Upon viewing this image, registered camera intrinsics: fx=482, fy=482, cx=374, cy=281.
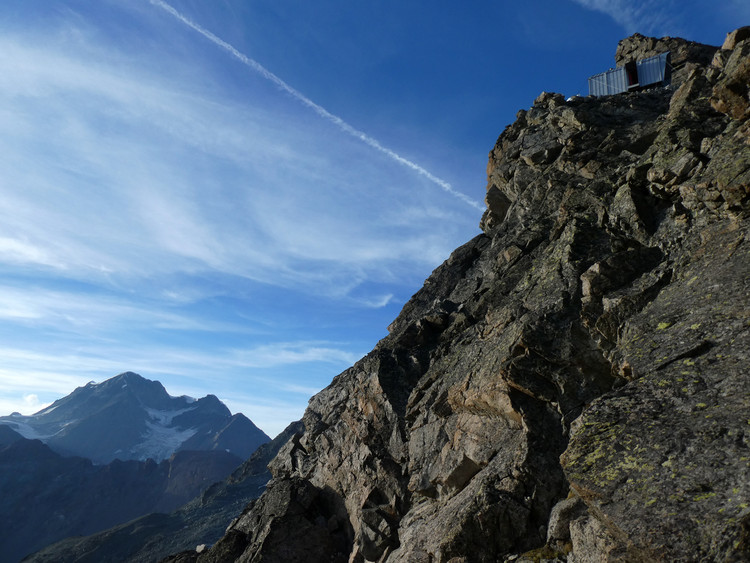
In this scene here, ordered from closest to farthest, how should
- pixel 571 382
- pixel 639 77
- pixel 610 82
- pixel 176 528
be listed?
1. pixel 571 382
2. pixel 639 77
3. pixel 610 82
4. pixel 176 528

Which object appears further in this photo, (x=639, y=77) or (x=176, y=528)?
(x=176, y=528)

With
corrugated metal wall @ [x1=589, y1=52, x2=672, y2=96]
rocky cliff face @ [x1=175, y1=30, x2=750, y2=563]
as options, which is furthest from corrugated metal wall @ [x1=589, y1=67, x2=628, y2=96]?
rocky cliff face @ [x1=175, y1=30, x2=750, y2=563]

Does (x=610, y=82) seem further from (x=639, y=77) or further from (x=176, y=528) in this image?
(x=176, y=528)

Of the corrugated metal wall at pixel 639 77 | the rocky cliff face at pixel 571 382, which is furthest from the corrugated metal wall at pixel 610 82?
the rocky cliff face at pixel 571 382

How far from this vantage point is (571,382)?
82.9 feet

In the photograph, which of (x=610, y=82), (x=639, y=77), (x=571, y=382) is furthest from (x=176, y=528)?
(x=639, y=77)

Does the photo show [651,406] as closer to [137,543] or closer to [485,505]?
[485,505]

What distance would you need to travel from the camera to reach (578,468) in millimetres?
17344

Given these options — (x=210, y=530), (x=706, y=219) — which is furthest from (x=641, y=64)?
(x=210, y=530)

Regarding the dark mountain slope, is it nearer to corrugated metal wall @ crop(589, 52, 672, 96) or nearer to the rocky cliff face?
the rocky cliff face

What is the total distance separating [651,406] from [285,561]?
29.1m

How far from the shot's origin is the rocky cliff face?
15875 mm

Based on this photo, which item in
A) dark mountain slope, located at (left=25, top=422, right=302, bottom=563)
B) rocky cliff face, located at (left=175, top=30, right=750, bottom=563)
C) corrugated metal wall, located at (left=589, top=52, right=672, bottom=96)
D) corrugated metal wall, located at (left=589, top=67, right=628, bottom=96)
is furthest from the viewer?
dark mountain slope, located at (left=25, top=422, right=302, bottom=563)

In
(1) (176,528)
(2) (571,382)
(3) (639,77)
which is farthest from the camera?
(1) (176,528)
